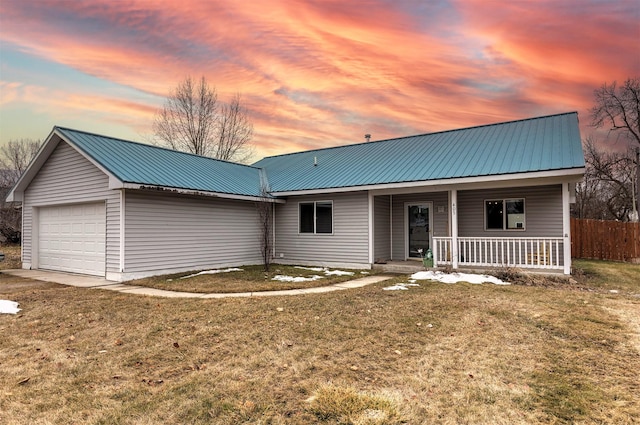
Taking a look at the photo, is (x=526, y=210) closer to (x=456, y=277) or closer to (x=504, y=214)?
(x=504, y=214)

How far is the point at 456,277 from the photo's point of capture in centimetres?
1017

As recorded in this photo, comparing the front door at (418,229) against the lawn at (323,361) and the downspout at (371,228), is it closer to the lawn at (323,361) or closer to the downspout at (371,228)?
the downspout at (371,228)

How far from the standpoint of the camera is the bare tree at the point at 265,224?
43.2ft

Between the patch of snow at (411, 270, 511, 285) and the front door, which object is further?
the front door

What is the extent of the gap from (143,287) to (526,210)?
1144 centimetres

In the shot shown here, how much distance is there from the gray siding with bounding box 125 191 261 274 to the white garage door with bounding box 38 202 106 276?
1.18 metres

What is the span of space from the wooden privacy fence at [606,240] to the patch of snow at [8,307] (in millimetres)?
20674

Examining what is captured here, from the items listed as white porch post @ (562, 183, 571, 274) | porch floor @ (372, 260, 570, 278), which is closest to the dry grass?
A: porch floor @ (372, 260, 570, 278)

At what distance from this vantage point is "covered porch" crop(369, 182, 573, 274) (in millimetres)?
11266

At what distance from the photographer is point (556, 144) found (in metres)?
11.7

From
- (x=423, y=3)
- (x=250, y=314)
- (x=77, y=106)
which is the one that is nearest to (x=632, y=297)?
(x=250, y=314)

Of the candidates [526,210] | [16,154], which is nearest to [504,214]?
[526,210]

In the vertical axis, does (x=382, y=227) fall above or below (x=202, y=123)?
below

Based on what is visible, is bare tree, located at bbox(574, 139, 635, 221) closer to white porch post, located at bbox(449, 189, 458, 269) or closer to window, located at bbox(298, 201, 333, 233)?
white porch post, located at bbox(449, 189, 458, 269)
